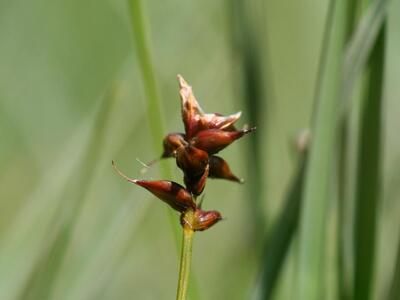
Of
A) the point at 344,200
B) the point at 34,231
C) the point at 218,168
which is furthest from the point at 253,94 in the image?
the point at 218,168

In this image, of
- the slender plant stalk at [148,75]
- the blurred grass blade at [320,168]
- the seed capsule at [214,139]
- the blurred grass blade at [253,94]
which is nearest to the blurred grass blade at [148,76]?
the slender plant stalk at [148,75]

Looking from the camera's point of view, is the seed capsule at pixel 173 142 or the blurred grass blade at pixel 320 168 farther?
the blurred grass blade at pixel 320 168

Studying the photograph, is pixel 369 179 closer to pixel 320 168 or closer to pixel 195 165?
pixel 320 168

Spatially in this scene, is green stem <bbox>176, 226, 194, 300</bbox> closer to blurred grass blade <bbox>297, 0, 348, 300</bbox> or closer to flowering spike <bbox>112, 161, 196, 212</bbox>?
flowering spike <bbox>112, 161, 196, 212</bbox>

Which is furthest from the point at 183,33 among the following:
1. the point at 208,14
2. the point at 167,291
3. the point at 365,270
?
the point at 365,270

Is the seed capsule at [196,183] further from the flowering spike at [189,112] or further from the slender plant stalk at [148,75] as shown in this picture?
the slender plant stalk at [148,75]

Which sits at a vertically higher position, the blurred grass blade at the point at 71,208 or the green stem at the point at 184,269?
the green stem at the point at 184,269

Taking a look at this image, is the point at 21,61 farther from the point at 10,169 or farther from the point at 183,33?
the point at 183,33

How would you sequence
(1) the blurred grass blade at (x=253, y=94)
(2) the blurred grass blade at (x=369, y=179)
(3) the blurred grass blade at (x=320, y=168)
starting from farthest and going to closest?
(1) the blurred grass blade at (x=253, y=94) → (2) the blurred grass blade at (x=369, y=179) → (3) the blurred grass blade at (x=320, y=168)
